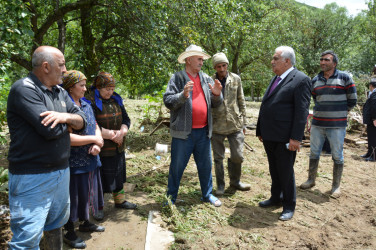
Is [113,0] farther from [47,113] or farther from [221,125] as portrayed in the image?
[47,113]

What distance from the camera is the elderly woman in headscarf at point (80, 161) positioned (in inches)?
119

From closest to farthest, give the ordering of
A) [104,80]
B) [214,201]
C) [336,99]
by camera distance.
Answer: [104,80] → [214,201] → [336,99]

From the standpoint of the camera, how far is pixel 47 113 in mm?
2078

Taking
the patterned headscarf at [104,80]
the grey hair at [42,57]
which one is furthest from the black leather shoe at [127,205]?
the grey hair at [42,57]

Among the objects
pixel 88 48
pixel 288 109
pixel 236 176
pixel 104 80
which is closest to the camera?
pixel 104 80

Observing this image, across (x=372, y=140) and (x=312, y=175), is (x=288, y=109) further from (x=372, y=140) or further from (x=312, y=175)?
(x=372, y=140)

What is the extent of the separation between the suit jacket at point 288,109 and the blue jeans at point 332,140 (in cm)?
137

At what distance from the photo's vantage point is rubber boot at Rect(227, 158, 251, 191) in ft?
15.6

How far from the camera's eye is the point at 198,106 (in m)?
3.80

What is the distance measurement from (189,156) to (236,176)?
4.24 feet

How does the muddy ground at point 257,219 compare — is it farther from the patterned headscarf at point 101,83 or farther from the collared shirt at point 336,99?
the patterned headscarf at point 101,83

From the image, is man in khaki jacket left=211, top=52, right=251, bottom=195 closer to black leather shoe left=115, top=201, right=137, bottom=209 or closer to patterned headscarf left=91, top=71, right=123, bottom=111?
black leather shoe left=115, top=201, right=137, bottom=209

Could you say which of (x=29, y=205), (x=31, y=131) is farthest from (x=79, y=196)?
(x=31, y=131)

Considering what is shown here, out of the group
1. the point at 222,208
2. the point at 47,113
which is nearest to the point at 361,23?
the point at 222,208
